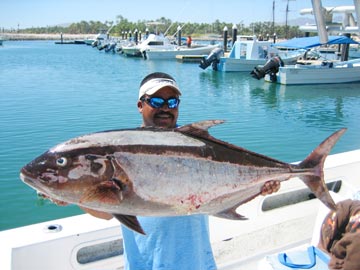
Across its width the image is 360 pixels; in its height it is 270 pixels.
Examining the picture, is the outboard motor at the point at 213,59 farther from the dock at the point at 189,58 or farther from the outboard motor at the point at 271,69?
the dock at the point at 189,58

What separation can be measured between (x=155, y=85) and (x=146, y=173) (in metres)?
0.66

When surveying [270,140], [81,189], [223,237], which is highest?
[81,189]

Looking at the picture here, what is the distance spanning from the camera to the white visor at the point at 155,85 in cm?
198

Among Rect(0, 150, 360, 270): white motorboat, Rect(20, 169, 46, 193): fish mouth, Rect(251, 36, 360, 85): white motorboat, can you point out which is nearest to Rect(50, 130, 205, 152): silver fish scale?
Rect(20, 169, 46, 193): fish mouth

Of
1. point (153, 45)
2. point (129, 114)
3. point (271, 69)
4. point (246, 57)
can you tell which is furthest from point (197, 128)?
point (153, 45)

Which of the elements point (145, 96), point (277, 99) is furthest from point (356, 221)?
point (277, 99)

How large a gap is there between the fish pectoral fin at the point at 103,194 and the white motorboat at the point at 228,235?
1.63 metres

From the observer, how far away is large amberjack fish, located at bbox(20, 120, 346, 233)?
140 centimetres

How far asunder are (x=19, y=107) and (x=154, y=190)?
54.6ft

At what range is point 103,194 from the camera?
137 cm

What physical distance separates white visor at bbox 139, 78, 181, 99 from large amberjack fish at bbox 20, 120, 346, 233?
0.41 m

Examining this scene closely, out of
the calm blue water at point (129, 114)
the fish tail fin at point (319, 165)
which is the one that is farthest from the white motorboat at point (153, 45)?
the fish tail fin at point (319, 165)

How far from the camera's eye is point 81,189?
140 cm

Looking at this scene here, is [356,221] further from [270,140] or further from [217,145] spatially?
[270,140]
